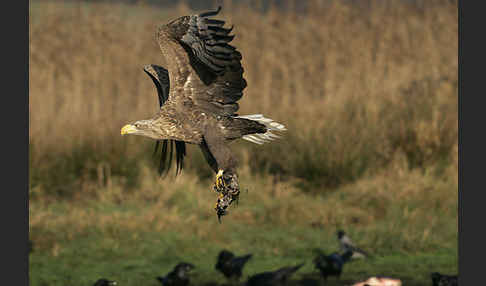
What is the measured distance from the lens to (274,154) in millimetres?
11969

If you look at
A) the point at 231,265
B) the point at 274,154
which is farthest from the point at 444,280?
the point at 274,154

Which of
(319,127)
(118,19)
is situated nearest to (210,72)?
(319,127)

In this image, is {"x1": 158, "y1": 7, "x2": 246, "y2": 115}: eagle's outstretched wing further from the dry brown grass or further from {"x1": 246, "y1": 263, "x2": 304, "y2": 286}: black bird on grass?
the dry brown grass

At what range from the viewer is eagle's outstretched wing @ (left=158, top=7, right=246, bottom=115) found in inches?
169

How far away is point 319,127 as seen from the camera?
11.7 m

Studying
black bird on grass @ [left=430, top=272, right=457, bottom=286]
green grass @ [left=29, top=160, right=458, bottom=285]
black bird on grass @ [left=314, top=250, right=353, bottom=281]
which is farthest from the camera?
green grass @ [left=29, top=160, right=458, bottom=285]

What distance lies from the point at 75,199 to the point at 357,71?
18.1 ft

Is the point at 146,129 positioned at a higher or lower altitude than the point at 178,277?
higher

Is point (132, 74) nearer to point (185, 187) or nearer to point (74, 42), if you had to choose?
point (74, 42)

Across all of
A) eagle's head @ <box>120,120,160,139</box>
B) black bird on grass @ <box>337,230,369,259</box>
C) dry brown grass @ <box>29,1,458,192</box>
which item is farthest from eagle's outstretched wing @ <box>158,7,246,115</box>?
dry brown grass @ <box>29,1,458,192</box>

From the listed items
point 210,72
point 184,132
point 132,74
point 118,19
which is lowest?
point 184,132

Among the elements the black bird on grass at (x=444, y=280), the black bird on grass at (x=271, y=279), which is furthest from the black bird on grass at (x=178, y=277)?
the black bird on grass at (x=444, y=280)

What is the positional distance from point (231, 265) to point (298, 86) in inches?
232

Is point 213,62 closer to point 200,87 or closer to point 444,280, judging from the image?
Answer: point 200,87
